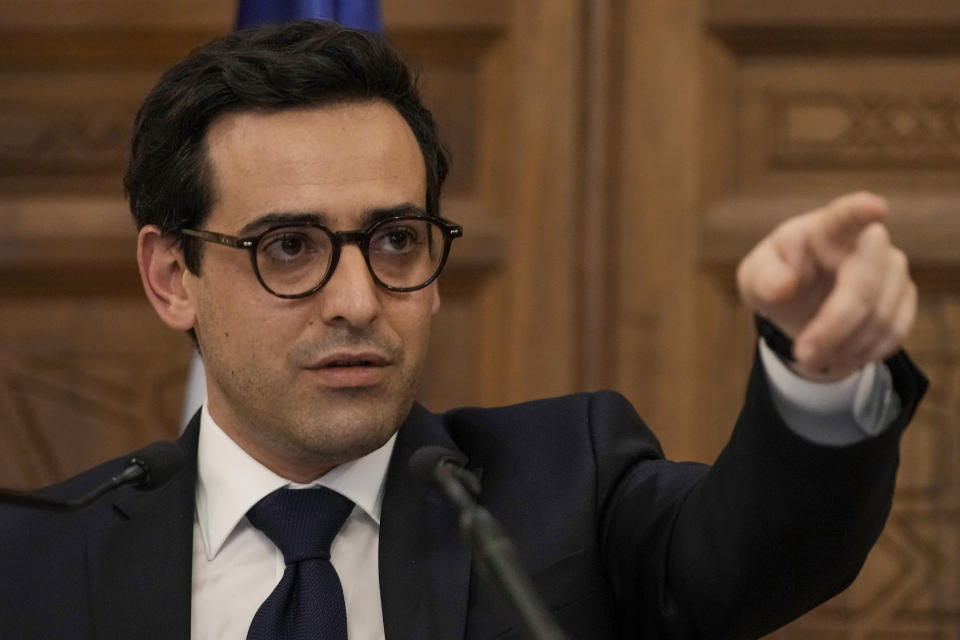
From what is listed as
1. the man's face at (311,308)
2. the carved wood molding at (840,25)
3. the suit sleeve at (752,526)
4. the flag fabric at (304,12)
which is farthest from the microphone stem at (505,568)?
the carved wood molding at (840,25)

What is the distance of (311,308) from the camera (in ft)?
4.98

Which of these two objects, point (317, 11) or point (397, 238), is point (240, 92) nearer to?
point (397, 238)

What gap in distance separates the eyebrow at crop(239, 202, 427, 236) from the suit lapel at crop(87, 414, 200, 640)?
0.31 meters

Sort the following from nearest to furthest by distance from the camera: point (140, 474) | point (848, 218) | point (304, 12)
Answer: point (848, 218), point (140, 474), point (304, 12)

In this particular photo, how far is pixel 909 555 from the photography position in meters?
2.60

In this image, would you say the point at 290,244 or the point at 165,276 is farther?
the point at 165,276

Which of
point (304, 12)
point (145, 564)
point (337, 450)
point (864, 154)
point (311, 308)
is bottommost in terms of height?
point (145, 564)

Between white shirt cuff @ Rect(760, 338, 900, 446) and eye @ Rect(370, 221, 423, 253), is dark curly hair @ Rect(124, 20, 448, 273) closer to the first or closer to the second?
eye @ Rect(370, 221, 423, 253)

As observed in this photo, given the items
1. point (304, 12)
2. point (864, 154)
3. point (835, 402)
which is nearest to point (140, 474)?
point (835, 402)

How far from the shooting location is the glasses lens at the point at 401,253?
5.16 feet

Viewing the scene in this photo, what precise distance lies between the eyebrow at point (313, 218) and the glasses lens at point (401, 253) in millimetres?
12

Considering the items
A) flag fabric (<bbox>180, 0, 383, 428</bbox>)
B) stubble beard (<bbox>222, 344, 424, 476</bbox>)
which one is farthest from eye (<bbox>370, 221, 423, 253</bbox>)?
flag fabric (<bbox>180, 0, 383, 428</bbox>)

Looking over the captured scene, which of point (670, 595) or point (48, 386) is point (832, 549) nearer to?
point (670, 595)

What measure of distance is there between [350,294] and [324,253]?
0.07 metres
